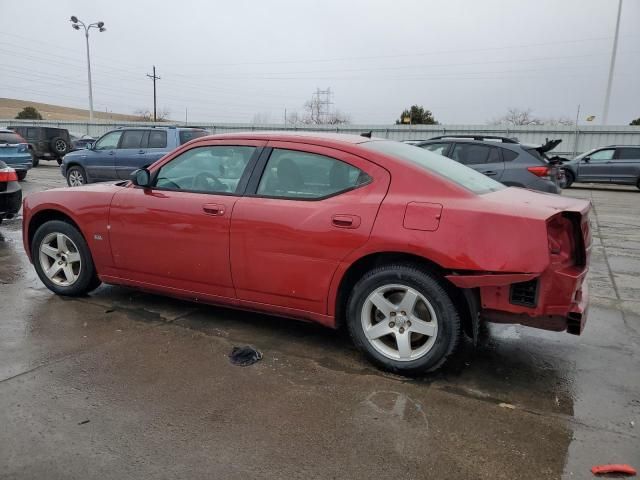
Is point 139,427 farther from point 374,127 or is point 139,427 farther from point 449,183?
point 374,127

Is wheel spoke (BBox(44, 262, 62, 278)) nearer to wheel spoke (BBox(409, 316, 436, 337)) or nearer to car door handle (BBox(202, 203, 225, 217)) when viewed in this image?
car door handle (BBox(202, 203, 225, 217))

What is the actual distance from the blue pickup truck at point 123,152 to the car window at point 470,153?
6.04 metres

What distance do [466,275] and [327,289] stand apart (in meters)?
0.93

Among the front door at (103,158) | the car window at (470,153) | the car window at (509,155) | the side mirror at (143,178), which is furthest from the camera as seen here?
the front door at (103,158)

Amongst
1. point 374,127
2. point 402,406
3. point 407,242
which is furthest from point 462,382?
point 374,127

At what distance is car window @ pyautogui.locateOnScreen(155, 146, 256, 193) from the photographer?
3939 mm

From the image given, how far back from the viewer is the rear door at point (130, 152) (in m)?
12.3

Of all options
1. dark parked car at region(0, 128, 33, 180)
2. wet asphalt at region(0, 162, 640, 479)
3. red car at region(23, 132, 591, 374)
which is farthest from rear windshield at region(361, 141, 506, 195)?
dark parked car at region(0, 128, 33, 180)

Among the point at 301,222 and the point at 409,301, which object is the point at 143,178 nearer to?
the point at 301,222

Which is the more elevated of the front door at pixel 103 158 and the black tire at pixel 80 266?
the front door at pixel 103 158

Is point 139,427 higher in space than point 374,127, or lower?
lower

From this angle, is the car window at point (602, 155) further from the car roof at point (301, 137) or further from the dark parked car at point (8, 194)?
the dark parked car at point (8, 194)

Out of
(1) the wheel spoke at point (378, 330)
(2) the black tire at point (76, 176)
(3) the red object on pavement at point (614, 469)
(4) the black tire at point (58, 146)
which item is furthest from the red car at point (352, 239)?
(4) the black tire at point (58, 146)

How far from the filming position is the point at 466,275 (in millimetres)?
3070
